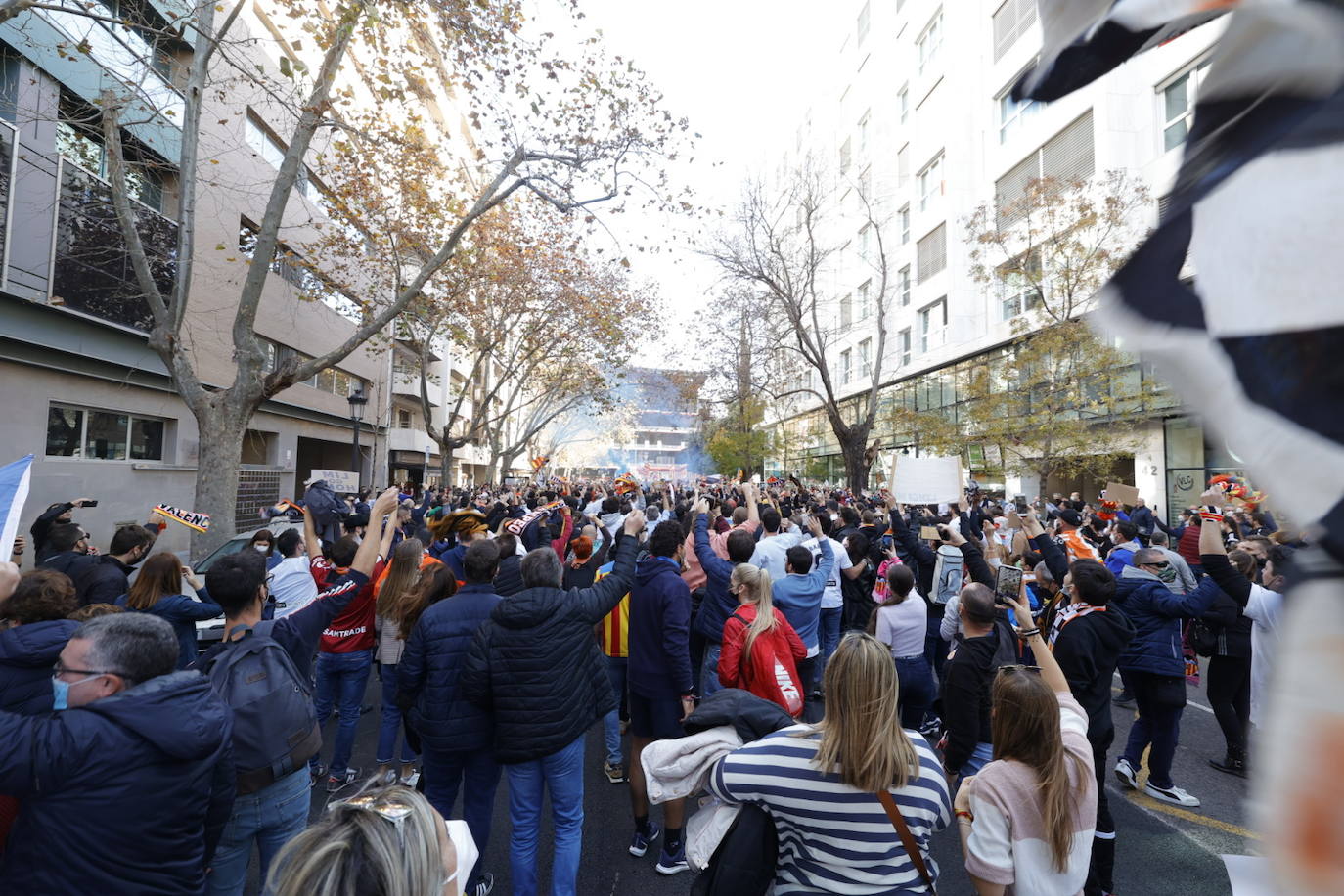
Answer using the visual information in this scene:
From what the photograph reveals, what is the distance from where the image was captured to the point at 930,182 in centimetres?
2773

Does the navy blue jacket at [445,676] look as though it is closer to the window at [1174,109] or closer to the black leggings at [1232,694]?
the black leggings at [1232,694]

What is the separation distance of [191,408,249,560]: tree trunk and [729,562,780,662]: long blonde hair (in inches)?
333

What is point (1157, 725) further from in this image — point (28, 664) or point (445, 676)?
point (28, 664)

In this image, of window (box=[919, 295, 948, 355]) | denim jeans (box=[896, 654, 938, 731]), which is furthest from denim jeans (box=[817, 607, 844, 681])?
window (box=[919, 295, 948, 355])

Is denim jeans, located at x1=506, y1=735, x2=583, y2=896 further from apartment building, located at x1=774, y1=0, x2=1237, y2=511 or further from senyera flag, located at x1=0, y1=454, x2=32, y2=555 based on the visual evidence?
apartment building, located at x1=774, y1=0, x2=1237, y2=511

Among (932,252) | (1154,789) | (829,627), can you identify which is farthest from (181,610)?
(932,252)

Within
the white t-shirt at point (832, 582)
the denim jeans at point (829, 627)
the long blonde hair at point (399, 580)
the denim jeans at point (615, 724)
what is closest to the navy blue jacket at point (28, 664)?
the long blonde hair at point (399, 580)

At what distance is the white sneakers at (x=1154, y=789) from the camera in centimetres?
482

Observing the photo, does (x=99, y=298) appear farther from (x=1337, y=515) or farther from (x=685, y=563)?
(x=1337, y=515)

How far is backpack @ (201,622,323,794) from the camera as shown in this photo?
2893 millimetres

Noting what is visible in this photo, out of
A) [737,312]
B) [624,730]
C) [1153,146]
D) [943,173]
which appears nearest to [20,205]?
[624,730]

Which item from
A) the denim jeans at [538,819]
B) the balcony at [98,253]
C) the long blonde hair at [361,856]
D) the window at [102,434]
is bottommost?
the denim jeans at [538,819]

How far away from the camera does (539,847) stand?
4.35 metres

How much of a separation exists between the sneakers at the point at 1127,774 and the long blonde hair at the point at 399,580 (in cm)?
575
